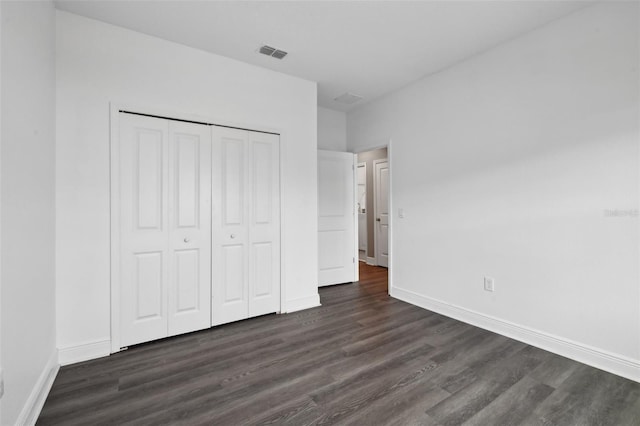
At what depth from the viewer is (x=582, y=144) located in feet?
7.51

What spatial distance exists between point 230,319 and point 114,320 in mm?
1008

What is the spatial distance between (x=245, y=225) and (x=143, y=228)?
941mm

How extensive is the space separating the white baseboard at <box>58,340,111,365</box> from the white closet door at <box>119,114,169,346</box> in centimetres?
13

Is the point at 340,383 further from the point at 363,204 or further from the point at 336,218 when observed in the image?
the point at 363,204

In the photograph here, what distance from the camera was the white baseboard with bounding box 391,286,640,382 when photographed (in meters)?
2.09

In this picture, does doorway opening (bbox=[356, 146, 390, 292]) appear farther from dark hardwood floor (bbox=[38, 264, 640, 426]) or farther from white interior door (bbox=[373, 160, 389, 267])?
dark hardwood floor (bbox=[38, 264, 640, 426])

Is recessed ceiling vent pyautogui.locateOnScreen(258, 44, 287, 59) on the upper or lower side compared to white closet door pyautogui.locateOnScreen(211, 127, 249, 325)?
upper

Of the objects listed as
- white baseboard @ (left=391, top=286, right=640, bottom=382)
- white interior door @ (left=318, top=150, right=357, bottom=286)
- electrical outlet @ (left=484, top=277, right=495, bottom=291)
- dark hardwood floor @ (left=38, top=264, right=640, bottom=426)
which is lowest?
dark hardwood floor @ (left=38, top=264, right=640, bottom=426)

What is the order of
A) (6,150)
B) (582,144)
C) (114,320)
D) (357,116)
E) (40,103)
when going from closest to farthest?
(6,150), (40,103), (582,144), (114,320), (357,116)

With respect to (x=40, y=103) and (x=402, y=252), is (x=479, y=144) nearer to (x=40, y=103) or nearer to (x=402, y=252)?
(x=402, y=252)

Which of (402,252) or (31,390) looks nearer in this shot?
(31,390)

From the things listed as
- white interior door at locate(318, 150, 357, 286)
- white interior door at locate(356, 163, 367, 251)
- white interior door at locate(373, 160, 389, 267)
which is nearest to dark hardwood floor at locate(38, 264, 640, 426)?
white interior door at locate(318, 150, 357, 286)

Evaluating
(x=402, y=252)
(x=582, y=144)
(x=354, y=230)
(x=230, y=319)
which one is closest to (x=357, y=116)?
(x=354, y=230)

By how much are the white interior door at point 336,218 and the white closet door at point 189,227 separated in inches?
72.6
